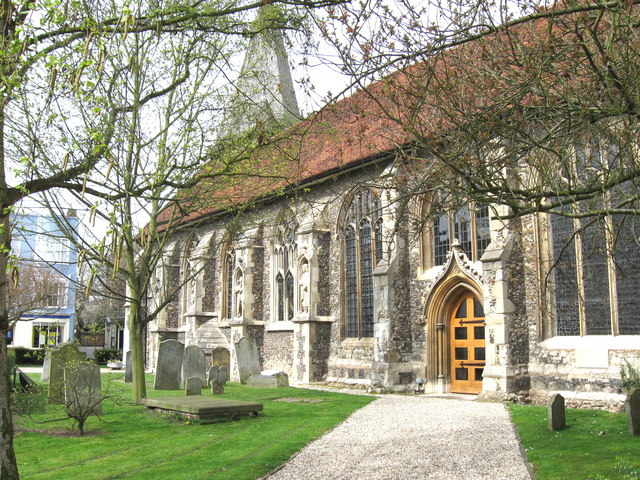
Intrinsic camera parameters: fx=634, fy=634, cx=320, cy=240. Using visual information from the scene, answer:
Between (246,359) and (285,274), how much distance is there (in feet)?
11.8

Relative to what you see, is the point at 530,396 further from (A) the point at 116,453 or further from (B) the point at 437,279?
(A) the point at 116,453

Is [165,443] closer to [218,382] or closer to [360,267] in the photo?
[218,382]

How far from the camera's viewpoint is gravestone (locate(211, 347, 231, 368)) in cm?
2005

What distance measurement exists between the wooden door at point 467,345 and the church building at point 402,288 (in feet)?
0.10

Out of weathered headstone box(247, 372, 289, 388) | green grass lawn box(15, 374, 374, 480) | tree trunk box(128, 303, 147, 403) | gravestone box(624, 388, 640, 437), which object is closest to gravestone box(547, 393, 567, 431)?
gravestone box(624, 388, 640, 437)

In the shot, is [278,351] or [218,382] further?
[278,351]

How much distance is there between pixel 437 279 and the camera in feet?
51.3

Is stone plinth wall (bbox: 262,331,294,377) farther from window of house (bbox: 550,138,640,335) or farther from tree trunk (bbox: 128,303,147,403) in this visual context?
window of house (bbox: 550,138,640,335)

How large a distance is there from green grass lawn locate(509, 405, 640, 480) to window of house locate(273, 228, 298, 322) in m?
11.1

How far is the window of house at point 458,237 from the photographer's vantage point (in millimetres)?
15062

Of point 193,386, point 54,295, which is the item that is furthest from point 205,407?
point 54,295

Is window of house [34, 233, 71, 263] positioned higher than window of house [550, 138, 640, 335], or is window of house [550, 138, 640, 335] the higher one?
window of house [34, 233, 71, 263]

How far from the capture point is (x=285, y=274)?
21.6 meters

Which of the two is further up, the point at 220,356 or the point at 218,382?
the point at 220,356
